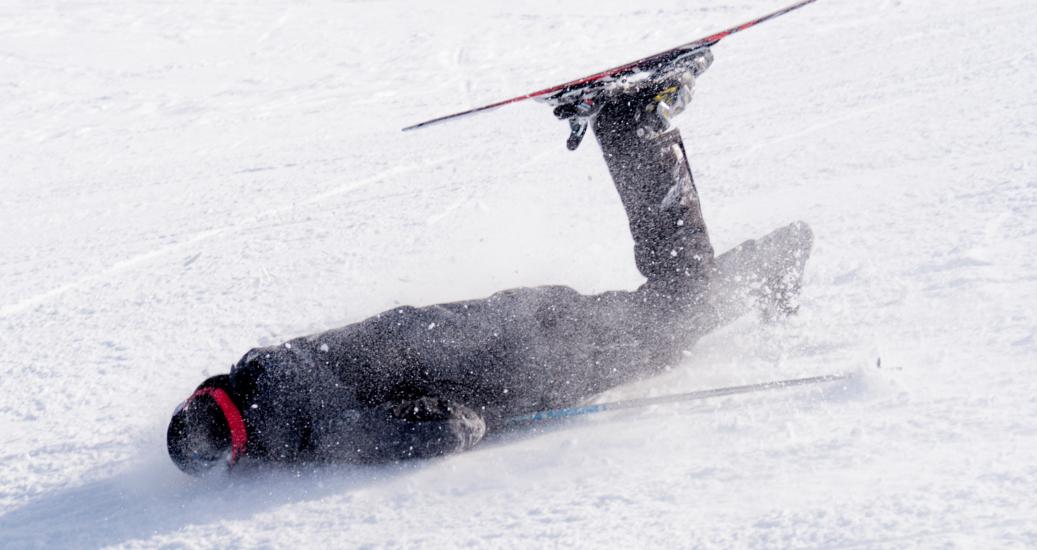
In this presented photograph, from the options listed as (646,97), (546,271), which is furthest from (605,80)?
(546,271)

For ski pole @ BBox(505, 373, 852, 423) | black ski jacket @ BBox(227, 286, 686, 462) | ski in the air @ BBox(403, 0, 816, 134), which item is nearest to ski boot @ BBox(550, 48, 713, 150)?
ski in the air @ BBox(403, 0, 816, 134)

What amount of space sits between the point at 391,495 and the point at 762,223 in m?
2.58

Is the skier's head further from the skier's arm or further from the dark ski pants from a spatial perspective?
the dark ski pants

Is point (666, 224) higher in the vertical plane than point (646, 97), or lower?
lower

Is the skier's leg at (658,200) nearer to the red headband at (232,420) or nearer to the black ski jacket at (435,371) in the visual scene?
the black ski jacket at (435,371)

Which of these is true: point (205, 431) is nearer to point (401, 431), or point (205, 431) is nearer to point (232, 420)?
point (232, 420)

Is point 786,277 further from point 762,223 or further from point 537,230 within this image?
point 537,230

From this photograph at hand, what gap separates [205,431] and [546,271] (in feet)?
6.39

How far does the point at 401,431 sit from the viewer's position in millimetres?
2465

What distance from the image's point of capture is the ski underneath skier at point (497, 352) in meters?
2.48

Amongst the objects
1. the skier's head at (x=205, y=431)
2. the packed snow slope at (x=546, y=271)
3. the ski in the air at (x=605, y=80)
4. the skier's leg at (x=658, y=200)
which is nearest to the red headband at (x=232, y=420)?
the skier's head at (x=205, y=431)

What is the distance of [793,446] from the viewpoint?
232cm

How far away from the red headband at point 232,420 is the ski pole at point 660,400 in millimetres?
765

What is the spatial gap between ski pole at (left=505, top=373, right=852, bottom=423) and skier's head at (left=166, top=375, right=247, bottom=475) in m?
0.79
